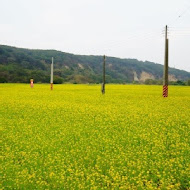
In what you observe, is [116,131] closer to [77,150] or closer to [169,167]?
[77,150]

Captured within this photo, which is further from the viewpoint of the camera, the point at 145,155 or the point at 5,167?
the point at 145,155

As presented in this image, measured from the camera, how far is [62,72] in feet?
588

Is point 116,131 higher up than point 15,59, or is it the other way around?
point 15,59

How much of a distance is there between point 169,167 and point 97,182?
7.22 feet

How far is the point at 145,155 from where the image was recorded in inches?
408

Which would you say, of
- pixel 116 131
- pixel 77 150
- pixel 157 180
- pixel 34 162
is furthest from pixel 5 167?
pixel 116 131

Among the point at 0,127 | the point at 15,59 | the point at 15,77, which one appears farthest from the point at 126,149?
the point at 15,59

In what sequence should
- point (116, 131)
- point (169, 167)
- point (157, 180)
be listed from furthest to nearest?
1. point (116, 131)
2. point (169, 167)
3. point (157, 180)

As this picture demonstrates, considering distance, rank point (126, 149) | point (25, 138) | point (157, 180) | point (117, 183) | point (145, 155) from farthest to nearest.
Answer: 1. point (25, 138)
2. point (126, 149)
3. point (145, 155)
4. point (157, 180)
5. point (117, 183)

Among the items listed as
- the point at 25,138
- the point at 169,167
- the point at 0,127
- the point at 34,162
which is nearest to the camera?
the point at 169,167

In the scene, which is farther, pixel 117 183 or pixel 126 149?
pixel 126 149

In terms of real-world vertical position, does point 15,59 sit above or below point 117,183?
above

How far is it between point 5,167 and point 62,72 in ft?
562

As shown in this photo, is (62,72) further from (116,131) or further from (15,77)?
(116,131)
